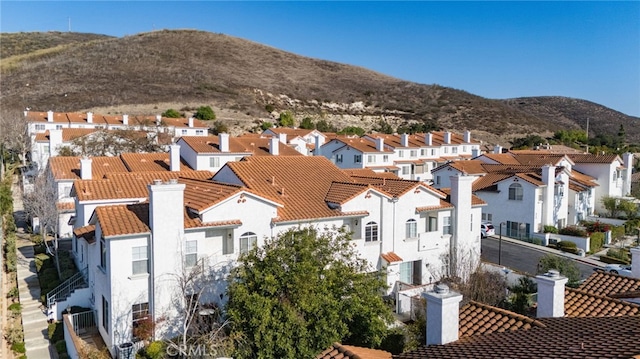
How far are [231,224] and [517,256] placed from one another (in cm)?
2683

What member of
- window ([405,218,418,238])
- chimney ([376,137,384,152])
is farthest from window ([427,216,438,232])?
chimney ([376,137,384,152])

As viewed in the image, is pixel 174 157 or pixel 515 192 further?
pixel 515 192

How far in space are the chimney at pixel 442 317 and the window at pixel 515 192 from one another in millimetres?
37493

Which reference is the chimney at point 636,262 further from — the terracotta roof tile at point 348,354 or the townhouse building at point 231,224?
the terracotta roof tile at point 348,354

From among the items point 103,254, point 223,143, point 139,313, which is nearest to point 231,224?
point 139,313

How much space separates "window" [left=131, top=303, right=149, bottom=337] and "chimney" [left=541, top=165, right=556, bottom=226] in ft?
124

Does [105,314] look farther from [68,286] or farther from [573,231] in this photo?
[573,231]

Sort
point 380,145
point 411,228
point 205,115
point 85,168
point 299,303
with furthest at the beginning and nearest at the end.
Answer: point 205,115
point 380,145
point 85,168
point 411,228
point 299,303

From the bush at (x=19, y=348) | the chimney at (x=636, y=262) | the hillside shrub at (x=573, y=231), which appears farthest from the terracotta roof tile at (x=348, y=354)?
the hillside shrub at (x=573, y=231)

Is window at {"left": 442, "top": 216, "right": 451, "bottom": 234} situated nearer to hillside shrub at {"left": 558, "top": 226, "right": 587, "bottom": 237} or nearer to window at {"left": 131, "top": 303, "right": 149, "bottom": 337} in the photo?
window at {"left": 131, "top": 303, "right": 149, "bottom": 337}

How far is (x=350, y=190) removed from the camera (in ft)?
94.0

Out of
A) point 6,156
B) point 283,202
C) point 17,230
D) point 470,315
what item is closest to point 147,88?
point 6,156

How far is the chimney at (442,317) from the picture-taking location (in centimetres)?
1236

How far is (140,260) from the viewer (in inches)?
867
